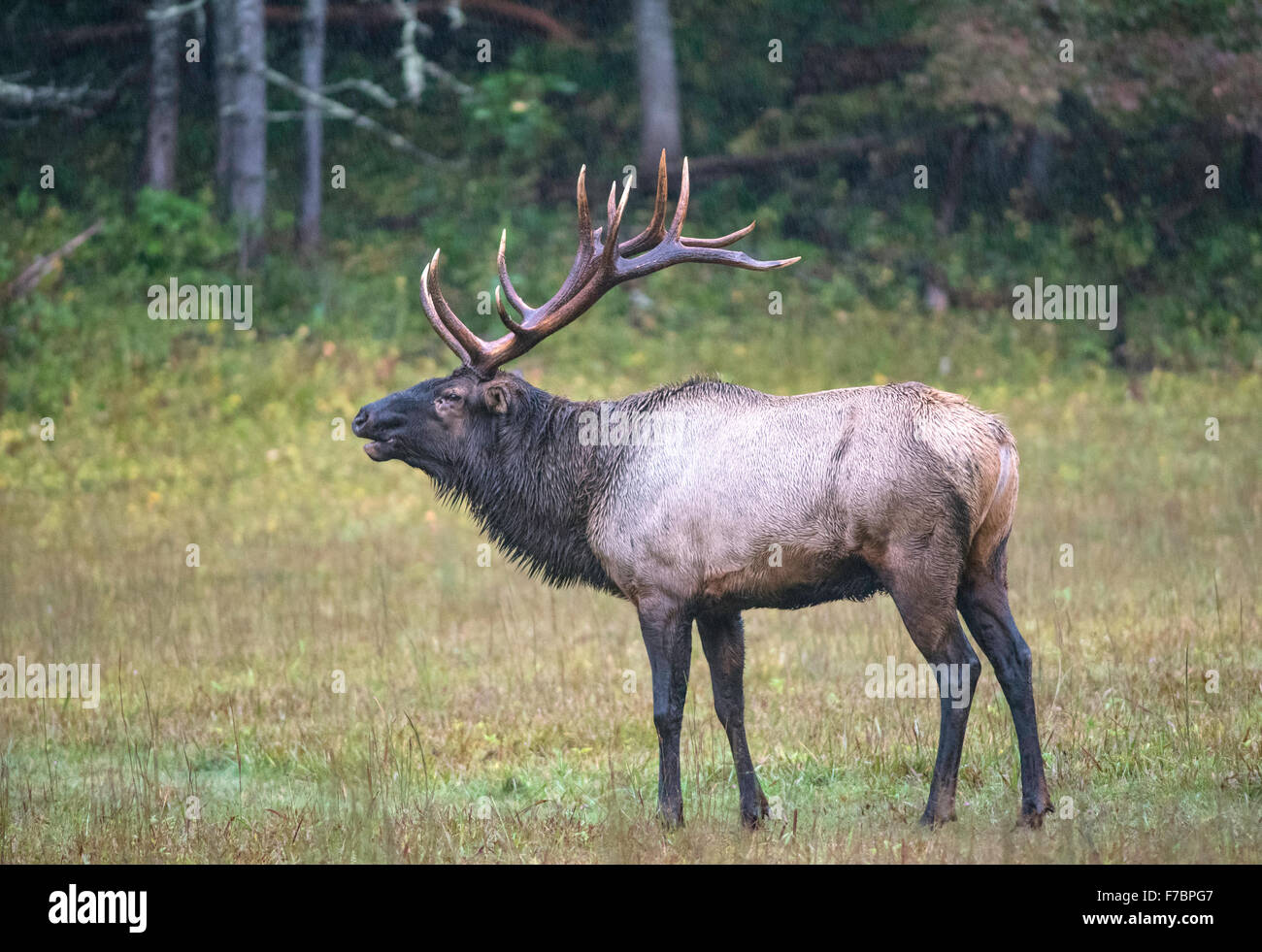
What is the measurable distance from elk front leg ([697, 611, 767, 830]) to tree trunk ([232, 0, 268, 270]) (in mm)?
12755

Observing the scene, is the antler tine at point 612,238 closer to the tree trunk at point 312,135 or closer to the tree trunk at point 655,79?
the tree trunk at point 312,135

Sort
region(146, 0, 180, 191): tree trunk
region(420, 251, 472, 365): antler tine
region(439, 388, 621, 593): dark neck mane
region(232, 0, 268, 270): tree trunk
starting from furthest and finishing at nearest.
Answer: region(146, 0, 180, 191): tree trunk
region(232, 0, 268, 270): tree trunk
region(420, 251, 472, 365): antler tine
region(439, 388, 621, 593): dark neck mane

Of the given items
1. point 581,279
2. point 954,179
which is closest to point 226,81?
point 954,179

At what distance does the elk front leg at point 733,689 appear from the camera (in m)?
6.73

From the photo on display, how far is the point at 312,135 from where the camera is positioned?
1917 centimetres

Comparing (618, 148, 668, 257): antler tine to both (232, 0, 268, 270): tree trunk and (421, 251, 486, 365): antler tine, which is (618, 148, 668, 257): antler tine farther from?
(232, 0, 268, 270): tree trunk

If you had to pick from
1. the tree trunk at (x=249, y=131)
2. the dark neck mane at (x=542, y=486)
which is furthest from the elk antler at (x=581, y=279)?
the tree trunk at (x=249, y=131)

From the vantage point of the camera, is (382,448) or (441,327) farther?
(441,327)

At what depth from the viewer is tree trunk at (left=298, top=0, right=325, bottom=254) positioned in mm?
18969

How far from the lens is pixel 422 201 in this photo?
20188 millimetres

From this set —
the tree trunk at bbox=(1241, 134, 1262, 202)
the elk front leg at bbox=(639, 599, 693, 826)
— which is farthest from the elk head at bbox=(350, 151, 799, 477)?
the tree trunk at bbox=(1241, 134, 1262, 202)

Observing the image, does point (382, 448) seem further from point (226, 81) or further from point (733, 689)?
point (226, 81)

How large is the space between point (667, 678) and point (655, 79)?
48.3ft

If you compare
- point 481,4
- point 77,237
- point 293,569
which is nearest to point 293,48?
point 481,4
